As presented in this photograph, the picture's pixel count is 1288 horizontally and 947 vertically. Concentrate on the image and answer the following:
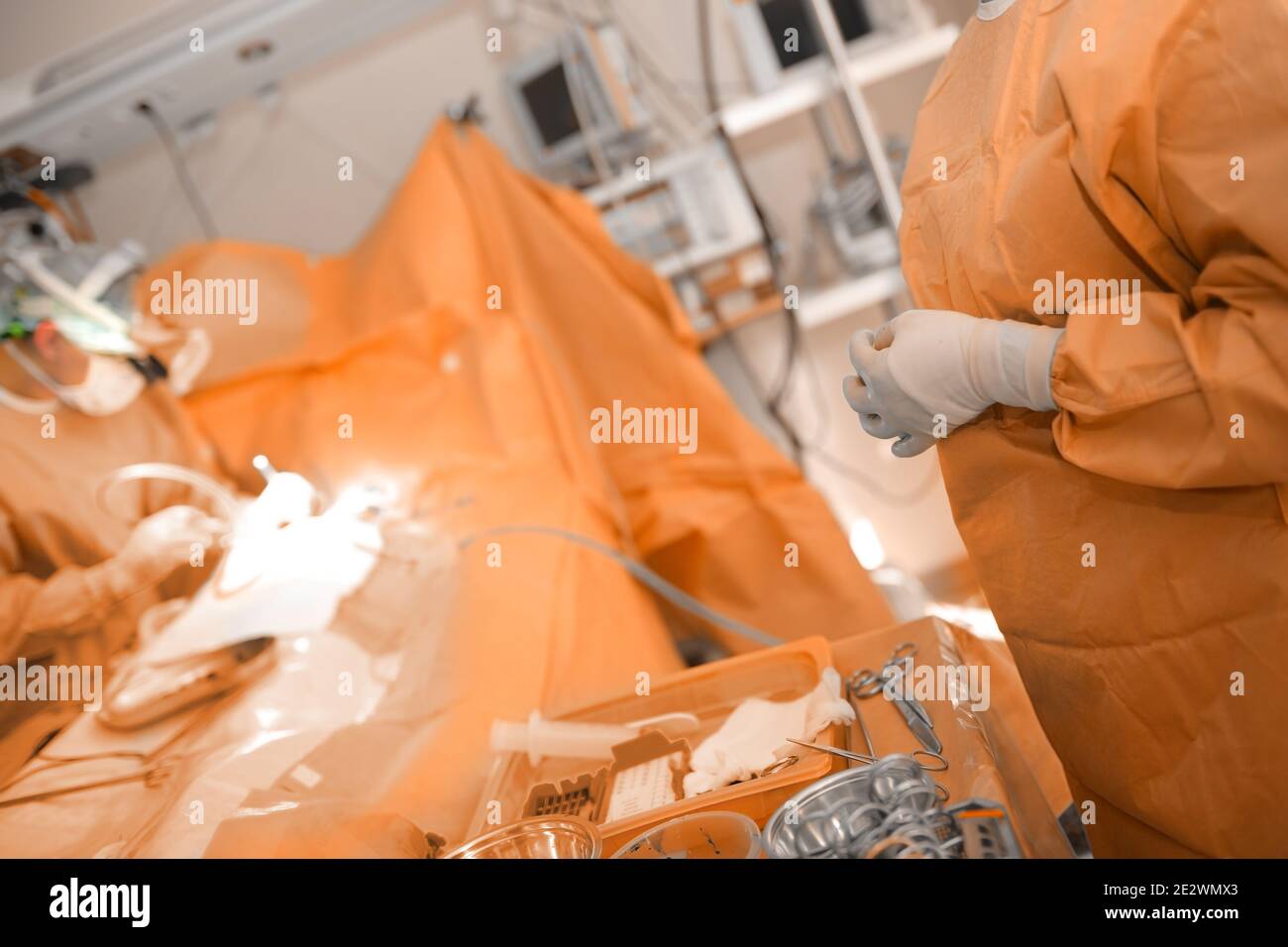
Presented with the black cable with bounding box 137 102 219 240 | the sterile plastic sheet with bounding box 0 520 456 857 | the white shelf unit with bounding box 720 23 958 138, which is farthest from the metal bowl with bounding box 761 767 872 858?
the black cable with bounding box 137 102 219 240

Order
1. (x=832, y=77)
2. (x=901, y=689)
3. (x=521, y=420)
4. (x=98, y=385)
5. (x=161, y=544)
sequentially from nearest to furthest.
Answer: (x=901, y=689)
(x=161, y=544)
(x=98, y=385)
(x=521, y=420)
(x=832, y=77)

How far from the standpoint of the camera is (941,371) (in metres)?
0.93

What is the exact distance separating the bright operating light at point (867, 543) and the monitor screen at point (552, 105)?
4.09ft

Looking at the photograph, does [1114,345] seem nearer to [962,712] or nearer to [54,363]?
[962,712]

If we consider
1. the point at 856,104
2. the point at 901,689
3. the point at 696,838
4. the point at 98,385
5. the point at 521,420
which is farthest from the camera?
the point at 856,104

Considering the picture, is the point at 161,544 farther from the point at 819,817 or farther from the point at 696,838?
the point at 819,817

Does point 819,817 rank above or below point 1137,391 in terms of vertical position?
below

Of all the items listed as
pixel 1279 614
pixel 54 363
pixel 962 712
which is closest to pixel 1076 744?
pixel 962 712

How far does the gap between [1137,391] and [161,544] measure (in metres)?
1.12

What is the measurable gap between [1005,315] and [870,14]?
149cm

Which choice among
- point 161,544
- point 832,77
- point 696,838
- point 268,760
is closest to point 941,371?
point 696,838

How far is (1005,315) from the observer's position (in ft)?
3.01

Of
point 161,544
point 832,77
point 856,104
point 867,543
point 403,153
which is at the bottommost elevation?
point 867,543

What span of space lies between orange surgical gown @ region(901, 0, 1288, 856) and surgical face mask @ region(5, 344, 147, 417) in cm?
112
